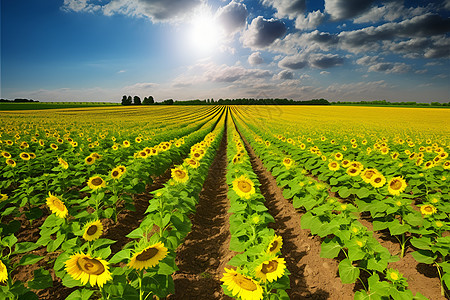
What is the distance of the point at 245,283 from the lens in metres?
2.07

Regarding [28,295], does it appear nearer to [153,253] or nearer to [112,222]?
[153,253]

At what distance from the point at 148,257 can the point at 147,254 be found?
0.20 feet

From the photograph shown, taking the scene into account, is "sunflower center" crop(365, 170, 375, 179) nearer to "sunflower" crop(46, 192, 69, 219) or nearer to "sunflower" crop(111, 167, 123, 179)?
"sunflower" crop(111, 167, 123, 179)

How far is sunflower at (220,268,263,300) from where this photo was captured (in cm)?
203

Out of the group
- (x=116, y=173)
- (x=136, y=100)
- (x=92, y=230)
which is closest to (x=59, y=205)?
(x=92, y=230)

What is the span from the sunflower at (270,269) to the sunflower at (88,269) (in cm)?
152

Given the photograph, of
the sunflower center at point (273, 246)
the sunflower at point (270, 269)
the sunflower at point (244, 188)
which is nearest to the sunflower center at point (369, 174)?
the sunflower at point (244, 188)

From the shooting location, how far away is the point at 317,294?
11.2ft

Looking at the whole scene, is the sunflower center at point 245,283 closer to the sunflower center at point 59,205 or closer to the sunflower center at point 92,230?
the sunflower center at point 92,230

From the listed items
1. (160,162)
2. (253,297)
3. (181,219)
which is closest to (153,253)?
(253,297)

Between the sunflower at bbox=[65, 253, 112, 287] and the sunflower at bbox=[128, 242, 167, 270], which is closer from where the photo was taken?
the sunflower at bbox=[65, 253, 112, 287]

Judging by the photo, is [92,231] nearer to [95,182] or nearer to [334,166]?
[95,182]

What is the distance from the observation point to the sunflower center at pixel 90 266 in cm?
204

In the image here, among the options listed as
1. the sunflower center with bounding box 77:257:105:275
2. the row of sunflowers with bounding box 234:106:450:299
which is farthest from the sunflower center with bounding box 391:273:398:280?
the sunflower center with bounding box 77:257:105:275
